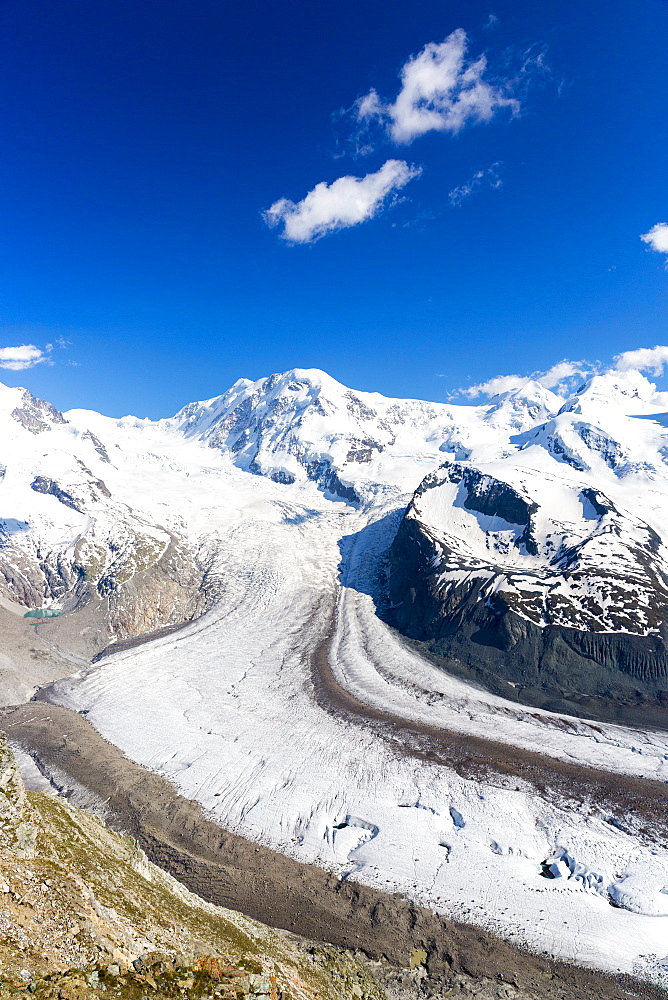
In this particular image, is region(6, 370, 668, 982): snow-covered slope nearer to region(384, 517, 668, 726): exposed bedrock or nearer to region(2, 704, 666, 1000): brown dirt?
region(384, 517, 668, 726): exposed bedrock

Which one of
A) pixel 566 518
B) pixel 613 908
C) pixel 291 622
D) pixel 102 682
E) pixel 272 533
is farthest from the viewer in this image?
pixel 272 533

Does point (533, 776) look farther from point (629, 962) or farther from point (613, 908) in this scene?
point (629, 962)

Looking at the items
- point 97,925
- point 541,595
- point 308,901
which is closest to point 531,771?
point 308,901

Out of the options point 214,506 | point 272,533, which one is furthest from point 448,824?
point 214,506

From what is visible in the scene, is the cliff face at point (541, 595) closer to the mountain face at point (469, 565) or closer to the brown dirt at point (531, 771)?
the mountain face at point (469, 565)

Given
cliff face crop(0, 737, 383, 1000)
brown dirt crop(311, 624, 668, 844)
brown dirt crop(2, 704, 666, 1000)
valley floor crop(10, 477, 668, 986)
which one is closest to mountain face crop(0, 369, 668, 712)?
valley floor crop(10, 477, 668, 986)

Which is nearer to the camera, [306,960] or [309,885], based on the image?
[306,960]
